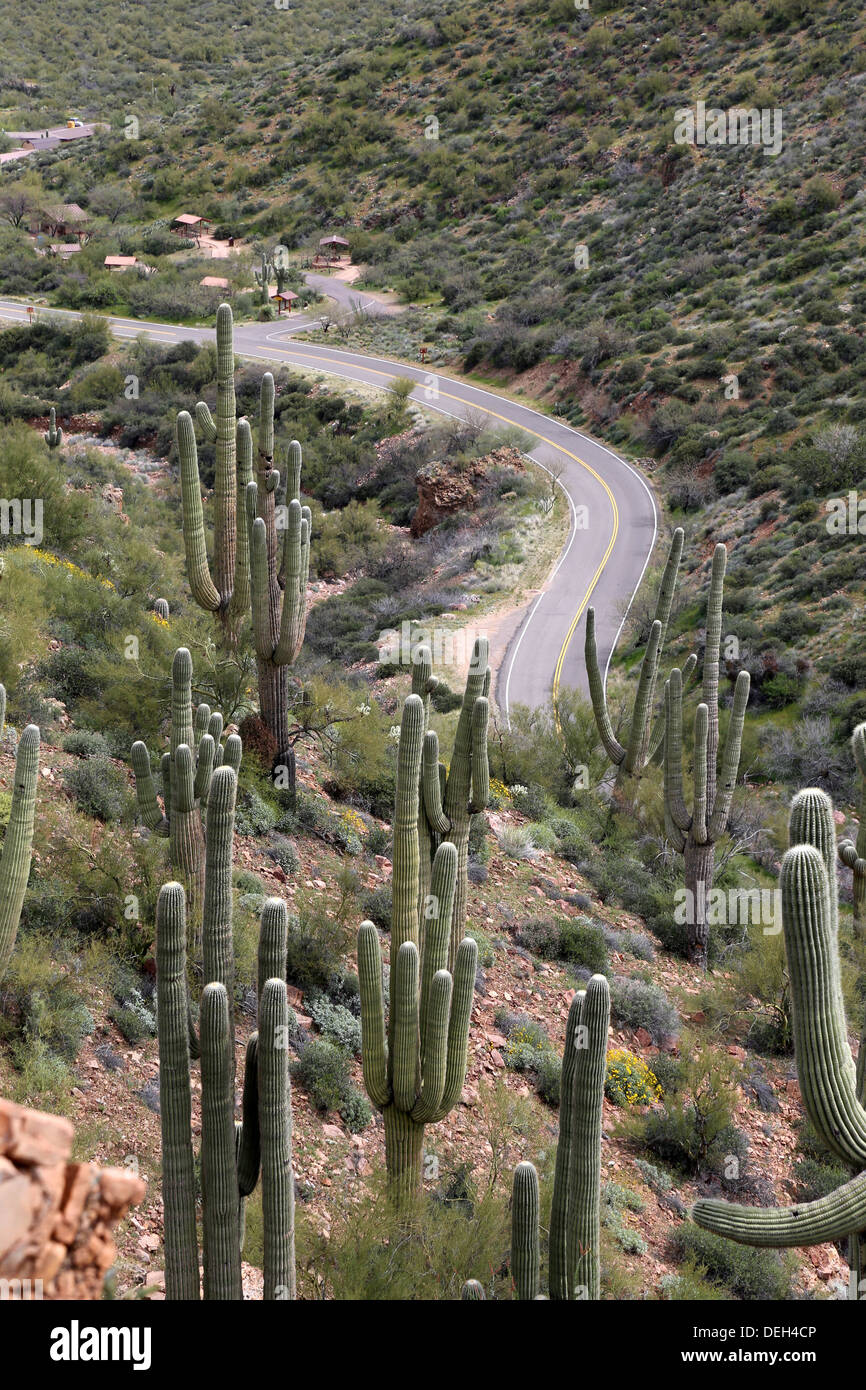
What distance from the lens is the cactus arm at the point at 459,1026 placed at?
8.20 meters

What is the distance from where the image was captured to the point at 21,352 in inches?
1924

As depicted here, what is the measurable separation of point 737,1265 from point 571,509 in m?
30.4

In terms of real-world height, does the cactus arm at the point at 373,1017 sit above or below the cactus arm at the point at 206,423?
below

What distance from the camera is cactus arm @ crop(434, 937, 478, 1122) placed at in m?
8.20

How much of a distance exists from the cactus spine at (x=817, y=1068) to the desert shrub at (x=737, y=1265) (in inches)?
200

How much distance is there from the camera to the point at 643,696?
56.9 feet

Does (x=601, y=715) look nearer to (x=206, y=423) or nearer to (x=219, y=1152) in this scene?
(x=206, y=423)

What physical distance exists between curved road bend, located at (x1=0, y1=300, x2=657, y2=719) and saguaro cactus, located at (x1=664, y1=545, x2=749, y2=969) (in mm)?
9333

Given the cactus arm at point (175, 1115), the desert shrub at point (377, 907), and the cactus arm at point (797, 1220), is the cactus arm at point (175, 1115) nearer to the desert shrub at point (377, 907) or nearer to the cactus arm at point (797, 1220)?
the cactus arm at point (797, 1220)

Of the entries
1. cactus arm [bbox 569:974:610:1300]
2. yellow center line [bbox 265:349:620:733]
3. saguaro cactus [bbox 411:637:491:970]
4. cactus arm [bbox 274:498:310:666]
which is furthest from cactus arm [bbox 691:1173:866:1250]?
yellow center line [bbox 265:349:620:733]

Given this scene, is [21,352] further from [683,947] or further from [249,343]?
[683,947]

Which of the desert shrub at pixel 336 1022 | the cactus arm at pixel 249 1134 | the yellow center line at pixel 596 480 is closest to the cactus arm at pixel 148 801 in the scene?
the desert shrub at pixel 336 1022
